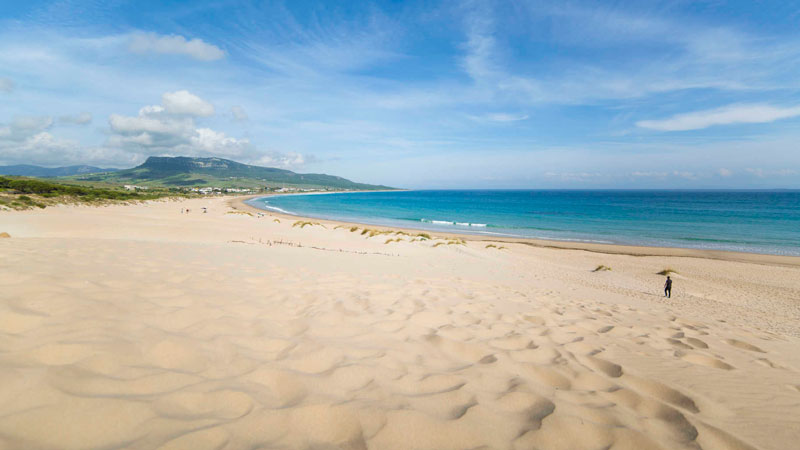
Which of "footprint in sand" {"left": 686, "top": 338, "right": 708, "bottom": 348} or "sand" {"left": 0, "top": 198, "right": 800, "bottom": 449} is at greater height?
"sand" {"left": 0, "top": 198, "right": 800, "bottom": 449}

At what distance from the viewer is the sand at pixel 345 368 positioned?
2148mm

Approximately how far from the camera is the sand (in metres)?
2.15

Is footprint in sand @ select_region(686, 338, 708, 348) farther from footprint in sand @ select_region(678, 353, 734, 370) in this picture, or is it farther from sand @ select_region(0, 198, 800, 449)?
footprint in sand @ select_region(678, 353, 734, 370)

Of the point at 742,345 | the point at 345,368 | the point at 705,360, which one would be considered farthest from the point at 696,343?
Result: the point at 345,368

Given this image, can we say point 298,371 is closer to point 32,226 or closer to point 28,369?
point 28,369

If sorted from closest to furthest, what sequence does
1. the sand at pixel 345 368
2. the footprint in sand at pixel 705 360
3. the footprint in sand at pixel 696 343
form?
1. the sand at pixel 345 368
2. the footprint in sand at pixel 705 360
3. the footprint in sand at pixel 696 343

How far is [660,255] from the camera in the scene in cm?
2189

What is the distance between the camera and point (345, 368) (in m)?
3.11

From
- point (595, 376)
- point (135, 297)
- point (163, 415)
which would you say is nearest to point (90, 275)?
point (135, 297)

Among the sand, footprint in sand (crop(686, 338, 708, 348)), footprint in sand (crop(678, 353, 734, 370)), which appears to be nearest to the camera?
the sand

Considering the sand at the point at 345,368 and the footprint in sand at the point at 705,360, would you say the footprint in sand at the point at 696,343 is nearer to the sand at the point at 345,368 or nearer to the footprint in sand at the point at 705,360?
the sand at the point at 345,368

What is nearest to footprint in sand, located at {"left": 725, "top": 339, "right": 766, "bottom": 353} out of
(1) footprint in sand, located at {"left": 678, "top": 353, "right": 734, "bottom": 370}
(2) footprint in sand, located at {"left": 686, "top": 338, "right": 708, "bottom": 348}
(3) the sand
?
(3) the sand

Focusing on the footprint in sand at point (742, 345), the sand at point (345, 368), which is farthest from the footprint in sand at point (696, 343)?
the footprint in sand at point (742, 345)

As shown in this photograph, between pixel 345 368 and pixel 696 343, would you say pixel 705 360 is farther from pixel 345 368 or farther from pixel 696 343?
pixel 345 368
